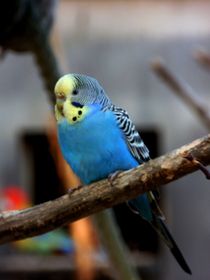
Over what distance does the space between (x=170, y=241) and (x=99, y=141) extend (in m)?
0.16

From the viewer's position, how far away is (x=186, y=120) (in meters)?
2.57

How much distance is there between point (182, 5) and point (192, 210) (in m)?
0.69

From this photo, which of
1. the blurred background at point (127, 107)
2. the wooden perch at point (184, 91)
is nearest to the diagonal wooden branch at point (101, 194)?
the wooden perch at point (184, 91)

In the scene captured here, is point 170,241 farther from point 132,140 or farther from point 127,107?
point 127,107

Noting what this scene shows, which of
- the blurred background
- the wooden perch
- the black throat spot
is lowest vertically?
the black throat spot

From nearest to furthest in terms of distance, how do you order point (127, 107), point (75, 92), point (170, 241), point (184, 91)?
point (75, 92), point (170, 241), point (184, 91), point (127, 107)

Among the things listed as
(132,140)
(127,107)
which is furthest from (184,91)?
(127,107)

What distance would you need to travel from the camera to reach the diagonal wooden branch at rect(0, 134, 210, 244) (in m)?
0.85

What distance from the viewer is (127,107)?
98.3 inches

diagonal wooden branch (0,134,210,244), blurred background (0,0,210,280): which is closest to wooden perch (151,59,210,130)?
diagonal wooden branch (0,134,210,244)

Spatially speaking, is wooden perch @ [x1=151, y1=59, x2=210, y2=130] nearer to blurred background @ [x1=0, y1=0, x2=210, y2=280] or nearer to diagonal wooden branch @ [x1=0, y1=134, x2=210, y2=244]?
diagonal wooden branch @ [x1=0, y1=134, x2=210, y2=244]

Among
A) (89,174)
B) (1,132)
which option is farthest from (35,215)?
(1,132)

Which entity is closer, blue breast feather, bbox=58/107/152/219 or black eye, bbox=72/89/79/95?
black eye, bbox=72/89/79/95

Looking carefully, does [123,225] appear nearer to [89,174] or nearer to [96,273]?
[96,273]
